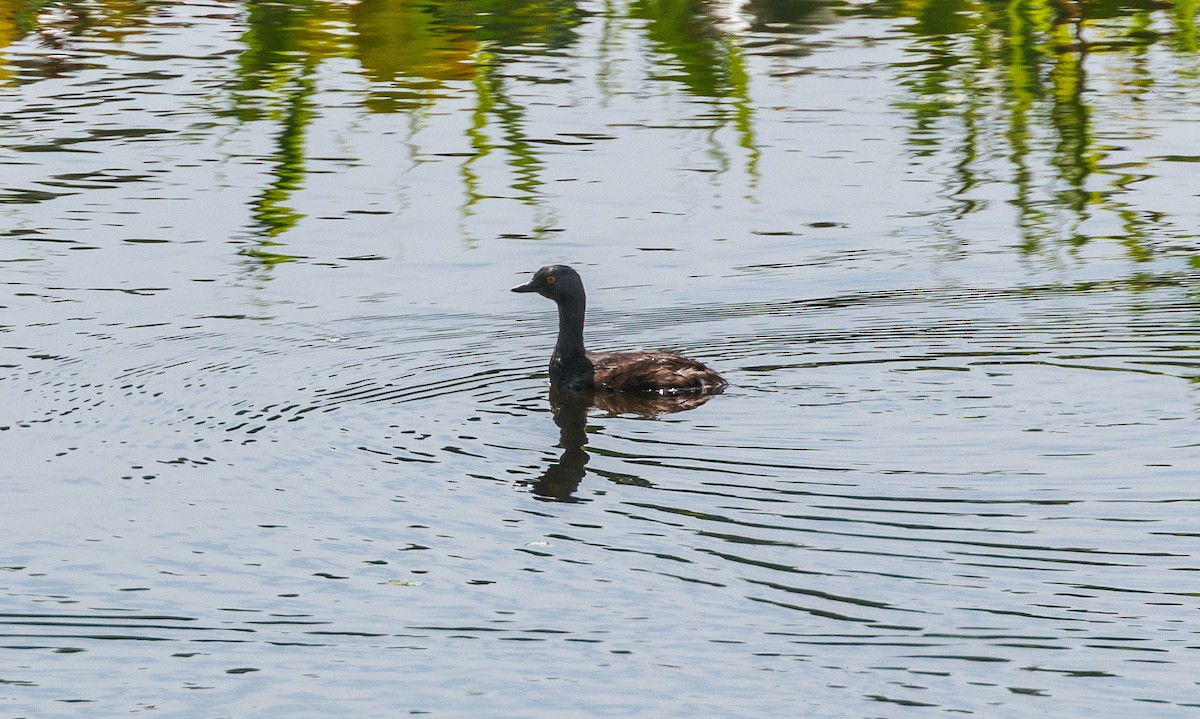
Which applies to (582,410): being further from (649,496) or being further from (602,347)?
(649,496)

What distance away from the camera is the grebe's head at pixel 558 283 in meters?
12.2

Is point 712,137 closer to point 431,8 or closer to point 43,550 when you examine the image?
point 431,8

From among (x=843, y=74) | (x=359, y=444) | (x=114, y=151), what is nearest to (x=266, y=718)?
(x=359, y=444)

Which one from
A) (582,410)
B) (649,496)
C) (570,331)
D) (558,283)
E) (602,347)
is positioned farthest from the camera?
(602,347)

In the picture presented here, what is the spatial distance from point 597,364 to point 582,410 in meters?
0.58

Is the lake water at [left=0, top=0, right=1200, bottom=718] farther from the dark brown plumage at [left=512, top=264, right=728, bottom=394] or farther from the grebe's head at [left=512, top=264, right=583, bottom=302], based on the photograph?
the grebe's head at [left=512, top=264, right=583, bottom=302]

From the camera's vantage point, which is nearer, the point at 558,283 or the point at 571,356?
the point at 571,356

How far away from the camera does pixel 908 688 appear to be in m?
7.11

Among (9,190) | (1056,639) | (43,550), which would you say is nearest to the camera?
(1056,639)

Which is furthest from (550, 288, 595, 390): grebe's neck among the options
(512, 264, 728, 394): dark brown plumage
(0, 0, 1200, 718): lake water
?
(0, 0, 1200, 718): lake water

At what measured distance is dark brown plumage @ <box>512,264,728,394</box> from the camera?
1138cm

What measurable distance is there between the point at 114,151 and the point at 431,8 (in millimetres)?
6708

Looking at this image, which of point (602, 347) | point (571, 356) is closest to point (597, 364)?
point (571, 356)

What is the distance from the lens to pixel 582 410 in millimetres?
11469
